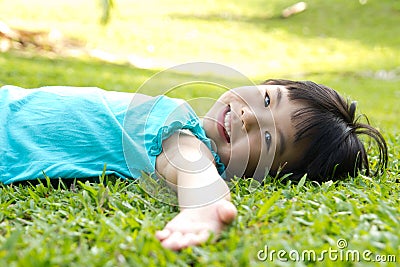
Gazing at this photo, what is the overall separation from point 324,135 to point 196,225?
822 mm

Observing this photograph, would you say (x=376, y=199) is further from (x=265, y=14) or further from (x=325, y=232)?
(x=265, y=14)

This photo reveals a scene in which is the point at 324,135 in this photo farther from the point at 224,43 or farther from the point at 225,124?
the point at 224,43

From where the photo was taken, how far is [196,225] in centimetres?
154

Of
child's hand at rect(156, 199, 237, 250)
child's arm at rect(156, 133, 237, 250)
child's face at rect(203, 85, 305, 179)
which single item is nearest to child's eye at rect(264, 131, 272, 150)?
child's face at rect(203, 85, 305, 179)

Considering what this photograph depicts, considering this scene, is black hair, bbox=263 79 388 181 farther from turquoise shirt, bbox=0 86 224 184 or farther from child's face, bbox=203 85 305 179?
turquoise shirt, bbox=0 86 224 184

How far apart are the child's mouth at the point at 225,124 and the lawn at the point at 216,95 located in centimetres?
20

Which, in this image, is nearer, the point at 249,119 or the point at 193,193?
the point at 193,193

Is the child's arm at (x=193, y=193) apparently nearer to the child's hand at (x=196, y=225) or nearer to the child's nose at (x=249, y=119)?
the child's hand at (x=196, y=225)

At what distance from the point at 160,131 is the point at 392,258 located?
38.9 inches

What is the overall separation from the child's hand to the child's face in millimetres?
474

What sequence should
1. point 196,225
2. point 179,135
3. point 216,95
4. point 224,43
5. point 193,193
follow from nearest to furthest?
point 196,225
point 193,193
point 179,135
point 216,95
point 224,43

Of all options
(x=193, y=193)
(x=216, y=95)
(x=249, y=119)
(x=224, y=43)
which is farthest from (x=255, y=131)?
(x=224, y=43)

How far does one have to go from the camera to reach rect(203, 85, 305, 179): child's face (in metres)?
2.07

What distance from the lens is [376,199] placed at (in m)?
1.80
